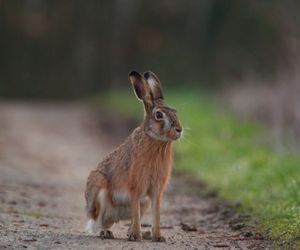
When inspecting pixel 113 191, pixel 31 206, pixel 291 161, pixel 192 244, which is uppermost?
pixel 291 161

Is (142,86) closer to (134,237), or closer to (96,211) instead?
(96,211)

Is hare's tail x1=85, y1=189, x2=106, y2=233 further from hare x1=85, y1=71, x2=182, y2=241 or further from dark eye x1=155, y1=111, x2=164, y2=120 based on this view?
dark eye x1=155, y1=111, x2=164, y2=120

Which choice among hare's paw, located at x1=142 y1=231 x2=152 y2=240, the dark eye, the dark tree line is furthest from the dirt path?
the dark tree line

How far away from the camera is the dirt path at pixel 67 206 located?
29.8 ft

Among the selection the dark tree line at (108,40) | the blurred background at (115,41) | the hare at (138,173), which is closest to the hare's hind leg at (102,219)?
the hare at (138,173)

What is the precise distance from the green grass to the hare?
1258mm

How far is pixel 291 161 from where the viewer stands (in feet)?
44.6

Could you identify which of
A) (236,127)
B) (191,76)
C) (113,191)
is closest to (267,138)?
(236,127)

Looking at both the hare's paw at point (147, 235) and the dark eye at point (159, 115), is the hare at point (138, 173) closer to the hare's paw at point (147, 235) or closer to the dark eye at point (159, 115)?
the dark eye at point (159, 115)

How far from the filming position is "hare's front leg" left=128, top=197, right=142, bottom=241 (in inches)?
364

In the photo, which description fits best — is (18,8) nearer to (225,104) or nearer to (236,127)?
(225,104)

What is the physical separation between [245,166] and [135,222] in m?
5.16

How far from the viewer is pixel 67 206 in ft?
40.8

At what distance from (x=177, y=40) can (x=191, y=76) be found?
6.32m
